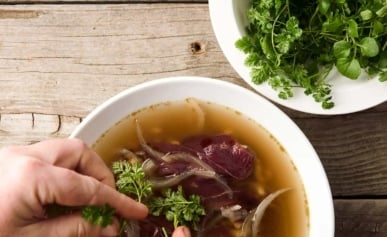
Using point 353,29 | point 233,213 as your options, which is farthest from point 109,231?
point 353,29

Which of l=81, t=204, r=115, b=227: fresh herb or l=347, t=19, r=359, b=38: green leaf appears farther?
l=347, t=19, r=359, b=38: green leaf

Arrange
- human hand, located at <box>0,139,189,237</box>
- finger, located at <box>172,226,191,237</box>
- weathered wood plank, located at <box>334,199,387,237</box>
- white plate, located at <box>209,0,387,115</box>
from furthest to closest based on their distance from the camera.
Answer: weathered wood plank, located at <box>334,199,387,237</box>
white plate, located at <box>209,0,387,115</box>
finger, located at <box>172,226,191,237</box>
human hand, located at <box>0,139,189,237</box>

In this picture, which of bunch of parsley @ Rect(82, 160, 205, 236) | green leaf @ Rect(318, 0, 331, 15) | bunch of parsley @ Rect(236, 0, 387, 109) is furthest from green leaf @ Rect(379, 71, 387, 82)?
bunch of parsley @ Rect(82, 160, 205, 236)

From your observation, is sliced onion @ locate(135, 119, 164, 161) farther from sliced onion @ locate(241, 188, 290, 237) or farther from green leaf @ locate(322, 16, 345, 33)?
green leaf @ locate(322, 16, 345, 33)

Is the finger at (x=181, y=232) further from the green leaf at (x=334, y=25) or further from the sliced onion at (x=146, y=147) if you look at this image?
the green leaf at (x=334, y=25)

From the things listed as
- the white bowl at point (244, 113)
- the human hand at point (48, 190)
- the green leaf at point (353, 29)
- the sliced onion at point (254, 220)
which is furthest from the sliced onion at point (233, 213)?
the green leaf at point (353, 29)

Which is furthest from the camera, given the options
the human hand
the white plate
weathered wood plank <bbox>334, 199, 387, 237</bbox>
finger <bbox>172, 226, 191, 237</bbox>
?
weathered wood plank <bbox>334, 199, 387, 237</bbox>

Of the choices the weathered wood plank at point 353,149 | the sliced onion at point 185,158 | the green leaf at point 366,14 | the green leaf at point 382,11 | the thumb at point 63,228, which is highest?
the green leaf at point 382,11
